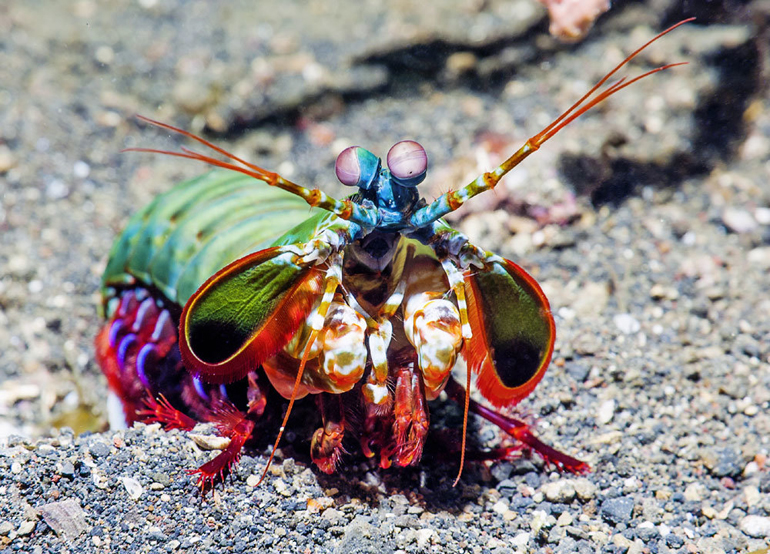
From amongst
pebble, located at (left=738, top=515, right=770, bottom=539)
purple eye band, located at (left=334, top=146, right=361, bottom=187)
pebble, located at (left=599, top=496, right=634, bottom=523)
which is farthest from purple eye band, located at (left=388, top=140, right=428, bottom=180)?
pebble, located at (left=738, top=515, right=770, bottom=539)

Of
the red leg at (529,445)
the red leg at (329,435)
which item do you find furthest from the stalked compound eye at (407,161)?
the red leg at (529,445)

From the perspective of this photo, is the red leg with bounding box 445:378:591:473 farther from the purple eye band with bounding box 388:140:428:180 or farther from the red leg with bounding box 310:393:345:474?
the purple eye band with bounding box 388:140:428:180

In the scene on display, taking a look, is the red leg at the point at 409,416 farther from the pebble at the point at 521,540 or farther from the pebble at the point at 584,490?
the pebble at the point at 584,490

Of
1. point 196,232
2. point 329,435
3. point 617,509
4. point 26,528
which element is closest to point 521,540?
point 617,509

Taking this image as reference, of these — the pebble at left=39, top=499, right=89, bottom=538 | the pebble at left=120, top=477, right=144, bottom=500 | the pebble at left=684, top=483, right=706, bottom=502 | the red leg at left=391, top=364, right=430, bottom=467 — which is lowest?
the pebble at left=39, top=499, right=89, bottom=538

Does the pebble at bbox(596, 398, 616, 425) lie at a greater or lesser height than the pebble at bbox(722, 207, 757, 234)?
lesser

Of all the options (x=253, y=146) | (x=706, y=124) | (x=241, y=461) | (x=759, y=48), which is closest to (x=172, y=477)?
(x=241, y=461)
